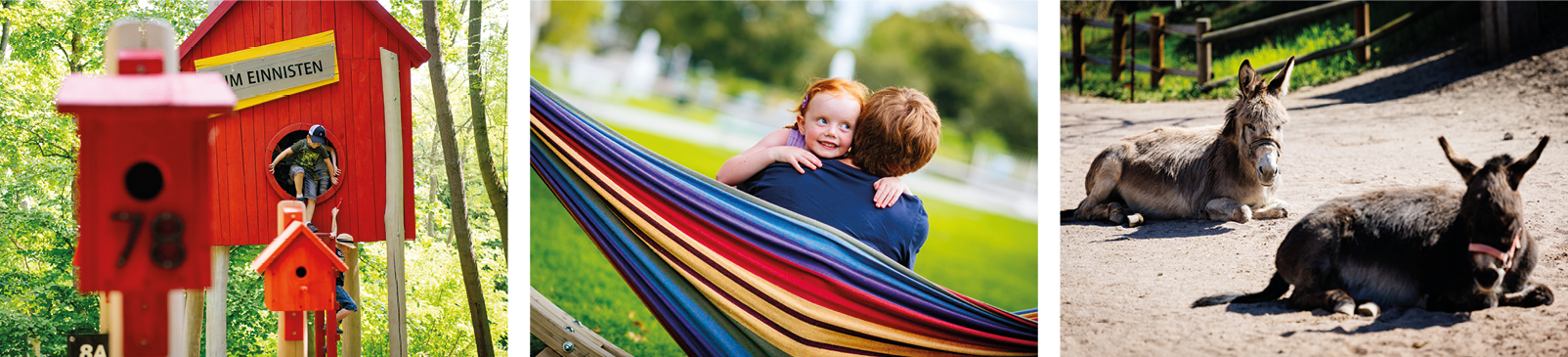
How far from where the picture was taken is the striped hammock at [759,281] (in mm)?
2586

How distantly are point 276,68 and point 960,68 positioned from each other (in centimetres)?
231

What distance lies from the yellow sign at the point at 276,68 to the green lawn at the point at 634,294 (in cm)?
79

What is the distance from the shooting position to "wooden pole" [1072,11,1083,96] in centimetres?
596

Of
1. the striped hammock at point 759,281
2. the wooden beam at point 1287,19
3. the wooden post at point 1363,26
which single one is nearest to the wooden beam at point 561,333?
the striped hammock at point 759,281

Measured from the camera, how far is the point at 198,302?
362 centimetres

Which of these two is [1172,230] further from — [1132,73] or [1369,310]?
[1132,73]

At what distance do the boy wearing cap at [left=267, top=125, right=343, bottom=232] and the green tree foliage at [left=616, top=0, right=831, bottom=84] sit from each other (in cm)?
106

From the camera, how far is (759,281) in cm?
264

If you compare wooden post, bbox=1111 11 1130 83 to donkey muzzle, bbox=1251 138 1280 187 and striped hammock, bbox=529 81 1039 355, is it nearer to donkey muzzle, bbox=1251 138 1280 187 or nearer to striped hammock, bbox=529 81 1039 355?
donkey muzzle, bbox=1251 138 1280 187

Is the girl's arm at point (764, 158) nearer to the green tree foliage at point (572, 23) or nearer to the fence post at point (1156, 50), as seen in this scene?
the green tree foliage at point (572, 23)

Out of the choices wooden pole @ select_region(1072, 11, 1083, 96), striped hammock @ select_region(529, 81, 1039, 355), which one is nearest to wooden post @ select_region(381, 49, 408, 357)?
striped hammock @ select_region(529, 81, 1039, 355)

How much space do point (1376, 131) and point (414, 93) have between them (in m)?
6.36

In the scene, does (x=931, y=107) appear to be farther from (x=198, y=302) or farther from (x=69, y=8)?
(x=69, y=8)

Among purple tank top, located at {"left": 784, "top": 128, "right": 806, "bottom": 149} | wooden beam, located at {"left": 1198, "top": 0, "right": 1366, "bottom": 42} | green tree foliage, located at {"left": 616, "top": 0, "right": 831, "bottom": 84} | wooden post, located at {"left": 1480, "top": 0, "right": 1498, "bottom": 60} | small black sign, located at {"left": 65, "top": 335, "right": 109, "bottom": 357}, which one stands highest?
wooden beam, located at {"left": 1198, "top": 0, "right": 1366, "bottom": 42}
